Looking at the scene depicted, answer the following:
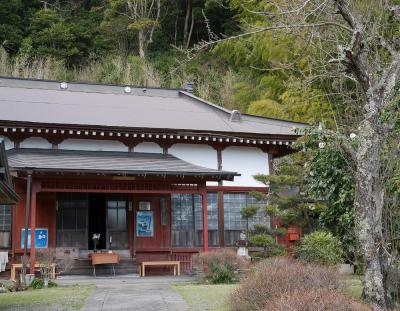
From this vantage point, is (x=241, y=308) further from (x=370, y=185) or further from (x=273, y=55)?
(x=273, y=55)

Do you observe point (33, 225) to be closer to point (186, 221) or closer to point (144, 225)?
point (144, 225)

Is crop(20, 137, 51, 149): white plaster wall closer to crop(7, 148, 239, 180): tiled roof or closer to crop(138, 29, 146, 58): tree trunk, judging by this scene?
crop(7, 148, 239, 180): tiled roof

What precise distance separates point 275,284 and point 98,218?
12384 millimetres

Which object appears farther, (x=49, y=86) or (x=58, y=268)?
(x=49, y=86)

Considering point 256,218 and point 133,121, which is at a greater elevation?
point 133,121

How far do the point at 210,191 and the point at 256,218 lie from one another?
1831 mm

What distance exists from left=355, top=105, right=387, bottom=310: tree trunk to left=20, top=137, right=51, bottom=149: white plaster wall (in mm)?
11680

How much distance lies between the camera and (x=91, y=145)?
16.8 meters

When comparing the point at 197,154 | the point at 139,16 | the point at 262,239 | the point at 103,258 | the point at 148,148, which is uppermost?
the point at 139,16

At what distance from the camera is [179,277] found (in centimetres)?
1519

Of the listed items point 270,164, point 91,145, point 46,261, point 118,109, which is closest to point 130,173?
point 91,145

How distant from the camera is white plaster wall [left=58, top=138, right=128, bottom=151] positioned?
16.7m

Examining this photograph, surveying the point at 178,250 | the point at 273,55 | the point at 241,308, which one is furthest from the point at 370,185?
the point at 273,55

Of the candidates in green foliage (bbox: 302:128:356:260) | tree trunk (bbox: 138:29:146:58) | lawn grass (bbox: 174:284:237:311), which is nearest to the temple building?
green foliage (bbox: 302:128:356:260)
